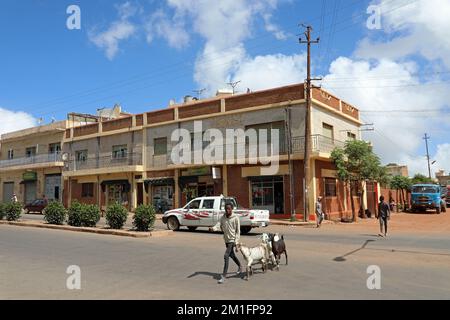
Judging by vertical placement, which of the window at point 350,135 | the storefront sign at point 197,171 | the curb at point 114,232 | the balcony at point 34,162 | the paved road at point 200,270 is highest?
the window at point 350,135

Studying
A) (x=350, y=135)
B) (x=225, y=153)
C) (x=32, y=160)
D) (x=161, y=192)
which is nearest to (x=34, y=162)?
(x=32, y=160)

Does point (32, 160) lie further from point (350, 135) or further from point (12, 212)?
point (350, 135)

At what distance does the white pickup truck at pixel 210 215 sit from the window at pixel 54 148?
27197mm

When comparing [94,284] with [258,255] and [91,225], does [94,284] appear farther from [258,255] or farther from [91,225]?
[91,225]

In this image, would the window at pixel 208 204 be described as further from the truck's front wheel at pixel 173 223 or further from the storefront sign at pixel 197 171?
the storefront sign at pixel 197 171

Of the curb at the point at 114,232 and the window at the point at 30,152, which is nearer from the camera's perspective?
the curb at the point at 114,232

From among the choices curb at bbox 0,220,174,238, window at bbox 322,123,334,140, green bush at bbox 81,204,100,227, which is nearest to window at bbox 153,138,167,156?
window at bbox 322,123,334,140

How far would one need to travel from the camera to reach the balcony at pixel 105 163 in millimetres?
34969

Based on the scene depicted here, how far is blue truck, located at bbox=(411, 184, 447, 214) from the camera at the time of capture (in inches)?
1366

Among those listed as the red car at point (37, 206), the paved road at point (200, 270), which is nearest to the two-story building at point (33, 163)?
the red car at point (37, 206)

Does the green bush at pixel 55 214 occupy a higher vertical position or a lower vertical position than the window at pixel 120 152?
lower

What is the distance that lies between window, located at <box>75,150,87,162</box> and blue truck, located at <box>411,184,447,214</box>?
30.9m

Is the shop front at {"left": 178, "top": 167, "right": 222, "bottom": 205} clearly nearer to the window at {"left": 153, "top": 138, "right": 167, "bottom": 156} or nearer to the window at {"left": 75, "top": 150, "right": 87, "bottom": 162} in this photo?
the window at {"left": 153, "top": 138, "right": 167, "bottom": 156}
